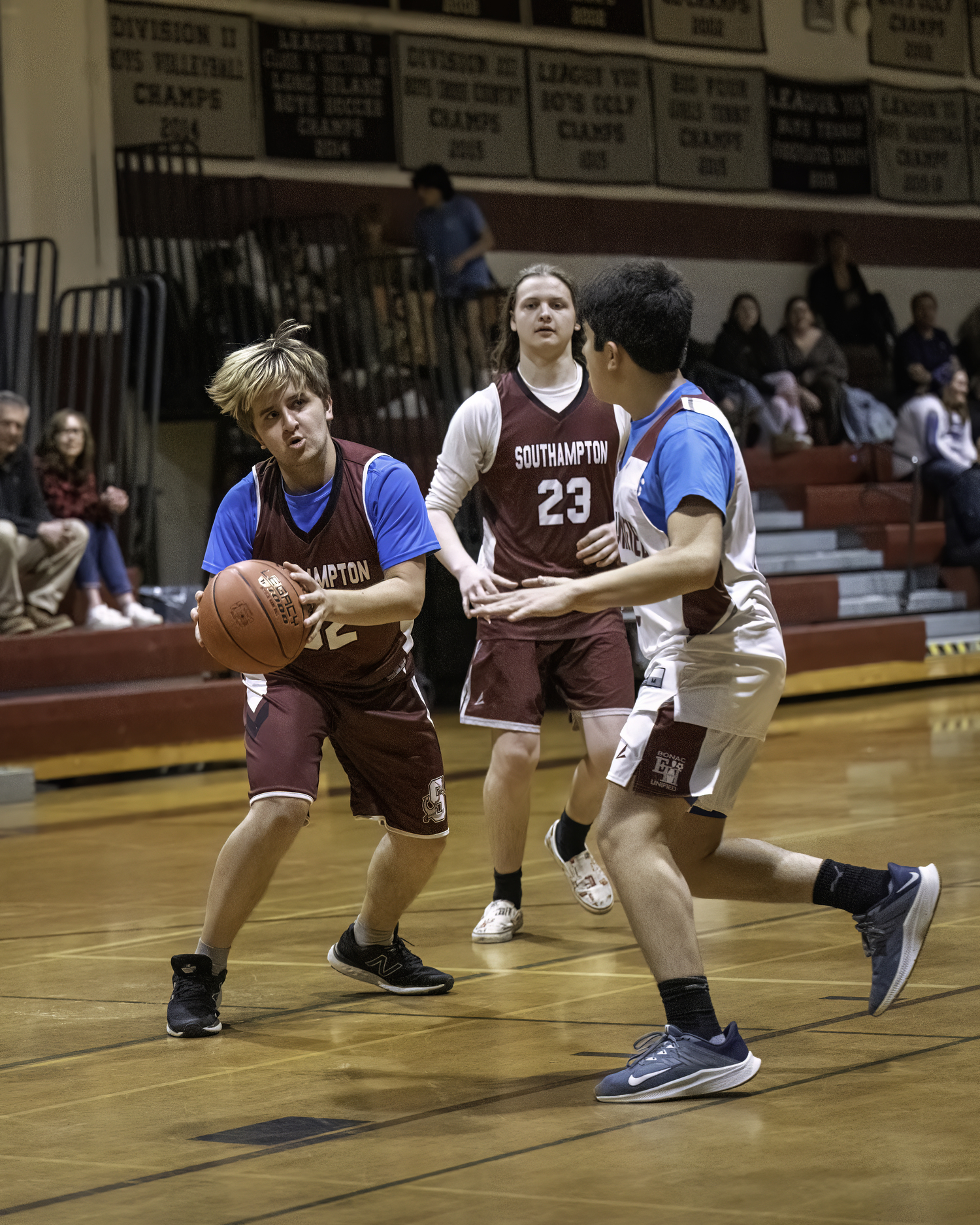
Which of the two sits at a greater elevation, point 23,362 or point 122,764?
point 23,362

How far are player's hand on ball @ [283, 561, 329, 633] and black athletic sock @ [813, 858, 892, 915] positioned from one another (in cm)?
112

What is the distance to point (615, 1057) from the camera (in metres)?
3.80

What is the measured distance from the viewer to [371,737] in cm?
439

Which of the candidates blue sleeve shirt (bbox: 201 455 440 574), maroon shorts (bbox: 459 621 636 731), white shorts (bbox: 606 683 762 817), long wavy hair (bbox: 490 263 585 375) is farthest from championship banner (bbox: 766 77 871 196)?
white shorts (bbox: 606 683 762 817)

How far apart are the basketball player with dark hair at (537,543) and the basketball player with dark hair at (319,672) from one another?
81cm

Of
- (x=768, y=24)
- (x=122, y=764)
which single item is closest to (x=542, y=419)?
(x=122, y=764)

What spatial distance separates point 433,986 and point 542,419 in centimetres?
173

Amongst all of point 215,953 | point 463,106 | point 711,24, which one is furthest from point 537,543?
point 711,24

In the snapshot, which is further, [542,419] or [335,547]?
[542,419]

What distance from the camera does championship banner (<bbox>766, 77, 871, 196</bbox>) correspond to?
1605 centimetres

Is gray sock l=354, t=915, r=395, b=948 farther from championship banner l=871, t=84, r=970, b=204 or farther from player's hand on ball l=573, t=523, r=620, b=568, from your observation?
championship banner l=871, t=84, r=970, b=204

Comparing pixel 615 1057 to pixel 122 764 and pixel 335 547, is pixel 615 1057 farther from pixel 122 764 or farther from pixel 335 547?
pixel 122 764

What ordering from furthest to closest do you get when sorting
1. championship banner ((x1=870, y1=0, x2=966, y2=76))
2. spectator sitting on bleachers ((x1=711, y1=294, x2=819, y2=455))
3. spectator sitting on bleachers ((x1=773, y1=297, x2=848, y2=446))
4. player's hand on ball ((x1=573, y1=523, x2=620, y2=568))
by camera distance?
championship banner ((x1=870, y1=0, x2=966, y2=76)) < spectator sitting on bleachers ((x1=773, y1=297, x2=848, y2=446)) < spectator sitting on bleachers ((x1=711, y1=294, x2=819, y2=455)) < player's hand on ball ((x1=573, y1=523, x2=620, y2=568))

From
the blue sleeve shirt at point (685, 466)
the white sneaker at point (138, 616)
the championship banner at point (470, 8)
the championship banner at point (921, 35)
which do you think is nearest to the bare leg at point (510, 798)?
the blue sleeve shirt at point (685, 466)
